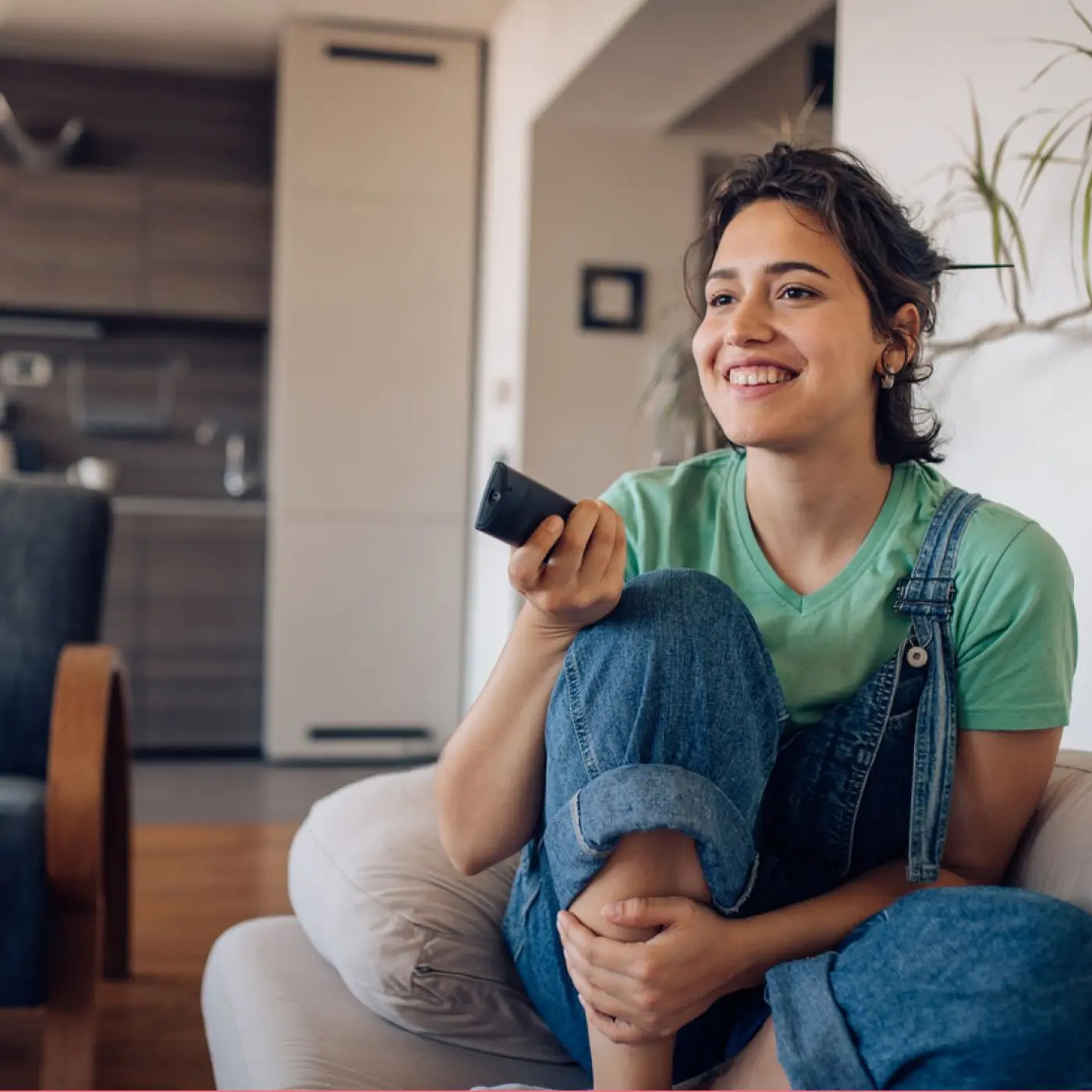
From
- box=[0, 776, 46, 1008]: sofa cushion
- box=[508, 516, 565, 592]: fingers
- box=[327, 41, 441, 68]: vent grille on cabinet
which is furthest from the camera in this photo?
box=[327, 41, 441, 68]: vent grille on cabinet

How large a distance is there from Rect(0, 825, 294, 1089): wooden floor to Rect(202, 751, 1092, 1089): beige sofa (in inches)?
23.9

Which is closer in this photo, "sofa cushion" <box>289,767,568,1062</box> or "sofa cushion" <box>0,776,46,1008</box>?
"sofa cushion" <box>289,767,568,1062</box>

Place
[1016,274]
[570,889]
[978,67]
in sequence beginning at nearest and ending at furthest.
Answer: [570,889], [1016,274], [978,67]

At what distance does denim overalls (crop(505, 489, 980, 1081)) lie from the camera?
1157mm

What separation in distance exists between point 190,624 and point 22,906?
317 centimetres

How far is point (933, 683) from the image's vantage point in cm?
127

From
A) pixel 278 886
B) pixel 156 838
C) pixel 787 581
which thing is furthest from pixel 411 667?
pixel 787 581

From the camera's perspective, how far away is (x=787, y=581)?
1.42 meters

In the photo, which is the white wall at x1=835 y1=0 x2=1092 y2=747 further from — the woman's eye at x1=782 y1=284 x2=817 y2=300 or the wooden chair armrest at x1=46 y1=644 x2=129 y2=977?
the wooden chair armrest at x1=46 y1=644 x2=129 y2=977

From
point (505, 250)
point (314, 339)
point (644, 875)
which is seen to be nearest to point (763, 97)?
point (505, 250)

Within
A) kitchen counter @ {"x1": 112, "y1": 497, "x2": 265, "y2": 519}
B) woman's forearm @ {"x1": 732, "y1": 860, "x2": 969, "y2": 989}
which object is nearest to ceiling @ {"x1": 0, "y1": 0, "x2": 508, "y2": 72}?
kitchen counter @ {"x1": 112, "y1": 497, "x2": 265, "y2": 519}

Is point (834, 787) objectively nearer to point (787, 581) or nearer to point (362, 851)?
point (787, 581)

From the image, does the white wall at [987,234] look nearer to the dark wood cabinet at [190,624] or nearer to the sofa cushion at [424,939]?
A: the sofa cushion at [424,939]

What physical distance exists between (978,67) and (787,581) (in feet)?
3.81
